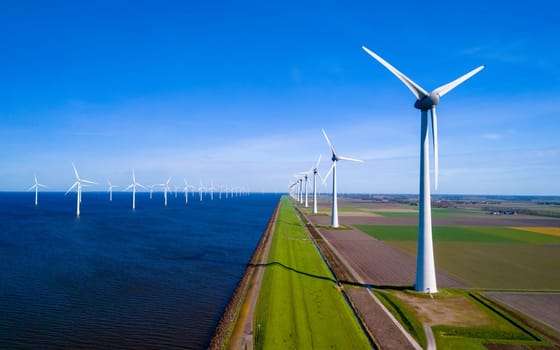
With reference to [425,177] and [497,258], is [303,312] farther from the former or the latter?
[497,258]

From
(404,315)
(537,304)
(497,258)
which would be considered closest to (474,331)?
(404,315)

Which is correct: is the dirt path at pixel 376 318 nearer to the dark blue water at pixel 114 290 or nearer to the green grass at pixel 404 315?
the green grass at pixel 404 315

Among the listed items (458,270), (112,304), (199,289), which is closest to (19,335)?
(112,304)

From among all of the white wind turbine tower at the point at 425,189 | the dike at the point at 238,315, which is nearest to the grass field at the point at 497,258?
the white wind turbine tower at the point at 425,189

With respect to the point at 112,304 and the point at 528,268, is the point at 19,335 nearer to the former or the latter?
the point at 112,304

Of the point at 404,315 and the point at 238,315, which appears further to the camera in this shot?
the point at 238,315
